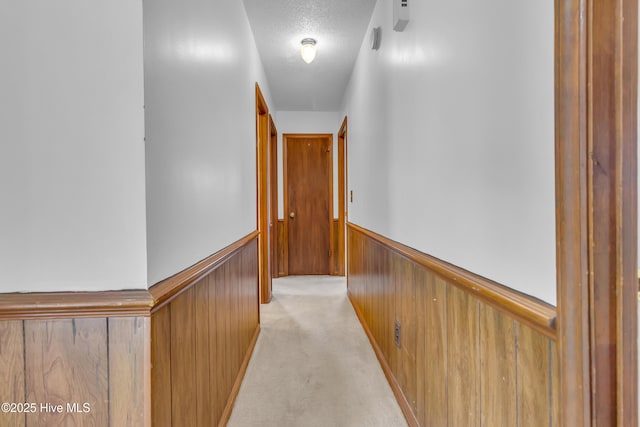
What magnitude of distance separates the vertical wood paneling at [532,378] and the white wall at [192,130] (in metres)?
0.89

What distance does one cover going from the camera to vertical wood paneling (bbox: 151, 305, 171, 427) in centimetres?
85

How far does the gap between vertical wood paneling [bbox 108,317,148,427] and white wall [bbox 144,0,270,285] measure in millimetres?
132

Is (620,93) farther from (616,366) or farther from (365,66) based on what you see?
(365,66)

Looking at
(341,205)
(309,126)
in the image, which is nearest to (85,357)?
(341,205)

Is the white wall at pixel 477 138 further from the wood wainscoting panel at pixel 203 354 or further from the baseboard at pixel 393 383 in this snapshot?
the wood wainscoting panel at pixel 203 354

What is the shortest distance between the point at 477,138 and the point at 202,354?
3.86 ft

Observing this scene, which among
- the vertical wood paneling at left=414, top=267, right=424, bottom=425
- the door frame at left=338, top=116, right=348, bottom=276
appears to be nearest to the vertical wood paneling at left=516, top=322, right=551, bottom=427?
the vertical wood paneling at left=414, top=267, right=424, bottom=425

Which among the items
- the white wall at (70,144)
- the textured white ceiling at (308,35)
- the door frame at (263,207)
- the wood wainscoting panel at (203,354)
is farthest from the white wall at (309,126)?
the white wall at (70,144)

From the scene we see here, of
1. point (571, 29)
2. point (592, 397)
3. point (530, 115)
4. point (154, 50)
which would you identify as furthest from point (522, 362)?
point (154, 50)

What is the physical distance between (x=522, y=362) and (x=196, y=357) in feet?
3.25

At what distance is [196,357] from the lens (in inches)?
47.9

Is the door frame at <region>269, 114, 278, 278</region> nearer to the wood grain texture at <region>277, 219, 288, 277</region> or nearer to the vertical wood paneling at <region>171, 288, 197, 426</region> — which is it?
the wood grain texture at <region>277, 219, 288, 277</region>

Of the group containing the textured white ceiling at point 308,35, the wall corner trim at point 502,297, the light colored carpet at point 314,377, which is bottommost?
the light colored carpet at point 314,377

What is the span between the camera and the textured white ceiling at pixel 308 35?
91.0 inches
